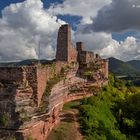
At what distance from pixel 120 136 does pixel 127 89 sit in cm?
2183

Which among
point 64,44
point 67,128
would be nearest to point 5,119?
point 67,128

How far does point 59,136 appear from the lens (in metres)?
42.3

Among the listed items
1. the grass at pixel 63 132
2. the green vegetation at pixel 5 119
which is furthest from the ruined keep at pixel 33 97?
the grass at pixel 63 132

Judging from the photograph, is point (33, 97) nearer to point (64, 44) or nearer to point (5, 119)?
point (5, 119)

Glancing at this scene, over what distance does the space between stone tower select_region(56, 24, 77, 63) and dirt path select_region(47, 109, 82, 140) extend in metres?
10.2

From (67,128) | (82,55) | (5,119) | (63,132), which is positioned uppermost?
(82,55)

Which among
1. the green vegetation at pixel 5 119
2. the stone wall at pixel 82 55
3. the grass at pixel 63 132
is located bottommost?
the grass at pixel 63 132

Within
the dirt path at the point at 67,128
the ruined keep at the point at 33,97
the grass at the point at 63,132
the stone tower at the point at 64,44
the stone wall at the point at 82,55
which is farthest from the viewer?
the stone wall at the point at 82,55

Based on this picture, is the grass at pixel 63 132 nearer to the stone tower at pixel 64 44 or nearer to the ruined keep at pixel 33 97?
the ruined keep at pixel 33 97

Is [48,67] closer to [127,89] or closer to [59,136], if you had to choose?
[59,136]

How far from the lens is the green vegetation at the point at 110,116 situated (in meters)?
46.2

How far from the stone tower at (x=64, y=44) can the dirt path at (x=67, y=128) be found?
10169 millimetres

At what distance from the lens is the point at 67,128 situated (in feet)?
144

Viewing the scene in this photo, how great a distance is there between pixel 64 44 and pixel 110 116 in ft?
36.7
